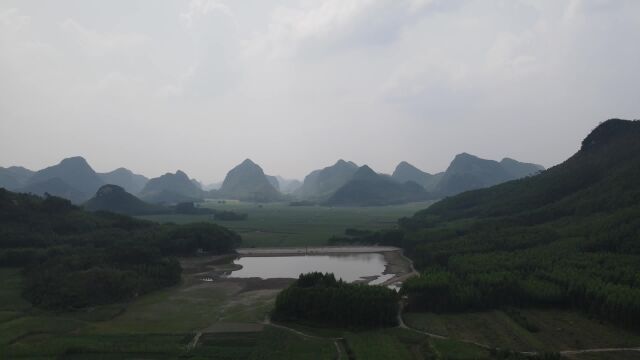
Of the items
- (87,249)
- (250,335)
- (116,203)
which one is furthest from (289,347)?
(116,203)

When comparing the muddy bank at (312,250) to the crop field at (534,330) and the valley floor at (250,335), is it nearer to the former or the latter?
the valley floor at (250,335)

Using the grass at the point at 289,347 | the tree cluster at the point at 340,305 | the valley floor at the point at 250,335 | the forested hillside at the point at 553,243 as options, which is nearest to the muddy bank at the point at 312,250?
the forested hillside at the point at 553,243

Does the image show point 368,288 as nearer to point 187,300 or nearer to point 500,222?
point 187,300

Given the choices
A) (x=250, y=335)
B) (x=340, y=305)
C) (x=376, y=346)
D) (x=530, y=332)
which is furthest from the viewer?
(x=340, y=305)

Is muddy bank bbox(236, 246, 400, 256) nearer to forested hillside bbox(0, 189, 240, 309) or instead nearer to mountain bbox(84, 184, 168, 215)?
forested hillside bbox(0, 189, 240, 309)

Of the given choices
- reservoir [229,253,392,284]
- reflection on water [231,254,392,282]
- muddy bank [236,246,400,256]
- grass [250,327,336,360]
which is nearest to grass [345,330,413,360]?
grass [250,327,336,360]

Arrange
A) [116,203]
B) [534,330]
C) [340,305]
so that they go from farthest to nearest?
[116,203] < [340,305] < [534,330]

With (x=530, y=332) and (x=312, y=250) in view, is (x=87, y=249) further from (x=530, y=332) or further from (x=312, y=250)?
(x=530, y=332)
